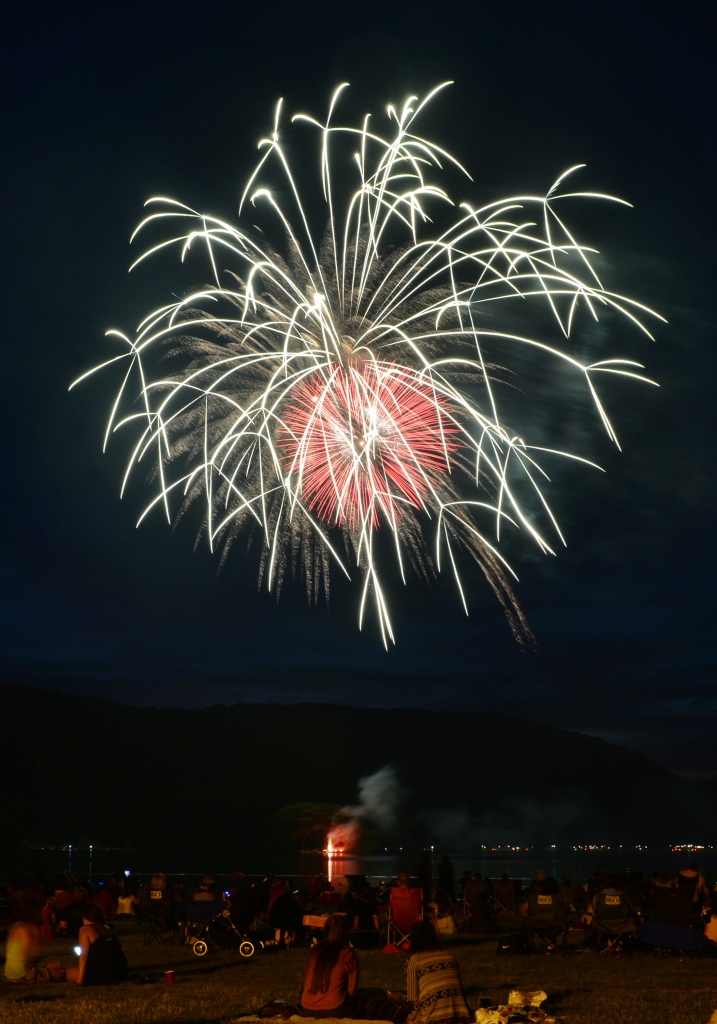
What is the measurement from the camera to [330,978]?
922 cm

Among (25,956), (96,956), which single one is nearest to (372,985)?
(96,956)

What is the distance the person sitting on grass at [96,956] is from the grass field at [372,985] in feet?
A: 0.62

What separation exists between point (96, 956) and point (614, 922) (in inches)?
254

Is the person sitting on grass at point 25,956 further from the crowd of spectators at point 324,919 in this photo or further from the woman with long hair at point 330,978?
the woman with long hair at point 330,978

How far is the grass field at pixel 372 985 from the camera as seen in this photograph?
9766mm

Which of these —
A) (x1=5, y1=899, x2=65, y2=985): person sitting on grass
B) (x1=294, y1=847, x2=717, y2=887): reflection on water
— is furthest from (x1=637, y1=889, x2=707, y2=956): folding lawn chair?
(x1=294, y1=847, x2=717, y2=887): reflection on water

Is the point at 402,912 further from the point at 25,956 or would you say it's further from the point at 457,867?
the point at 457,867

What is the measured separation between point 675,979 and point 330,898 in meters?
8.01

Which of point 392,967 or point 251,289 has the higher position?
point 251,289

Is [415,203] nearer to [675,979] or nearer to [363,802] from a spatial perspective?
[675,979]

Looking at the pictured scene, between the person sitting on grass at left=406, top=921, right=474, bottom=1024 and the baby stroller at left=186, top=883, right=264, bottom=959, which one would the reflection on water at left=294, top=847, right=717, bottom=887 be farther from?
the person sitting on grass at left=406, top=921, right=474, bottom=1024

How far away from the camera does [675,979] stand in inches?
472

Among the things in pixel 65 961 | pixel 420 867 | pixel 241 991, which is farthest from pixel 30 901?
pixel 420 867

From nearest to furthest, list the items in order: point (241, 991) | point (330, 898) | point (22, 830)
→ point (241, 991)
point (330, 898)
point (22, 830)
